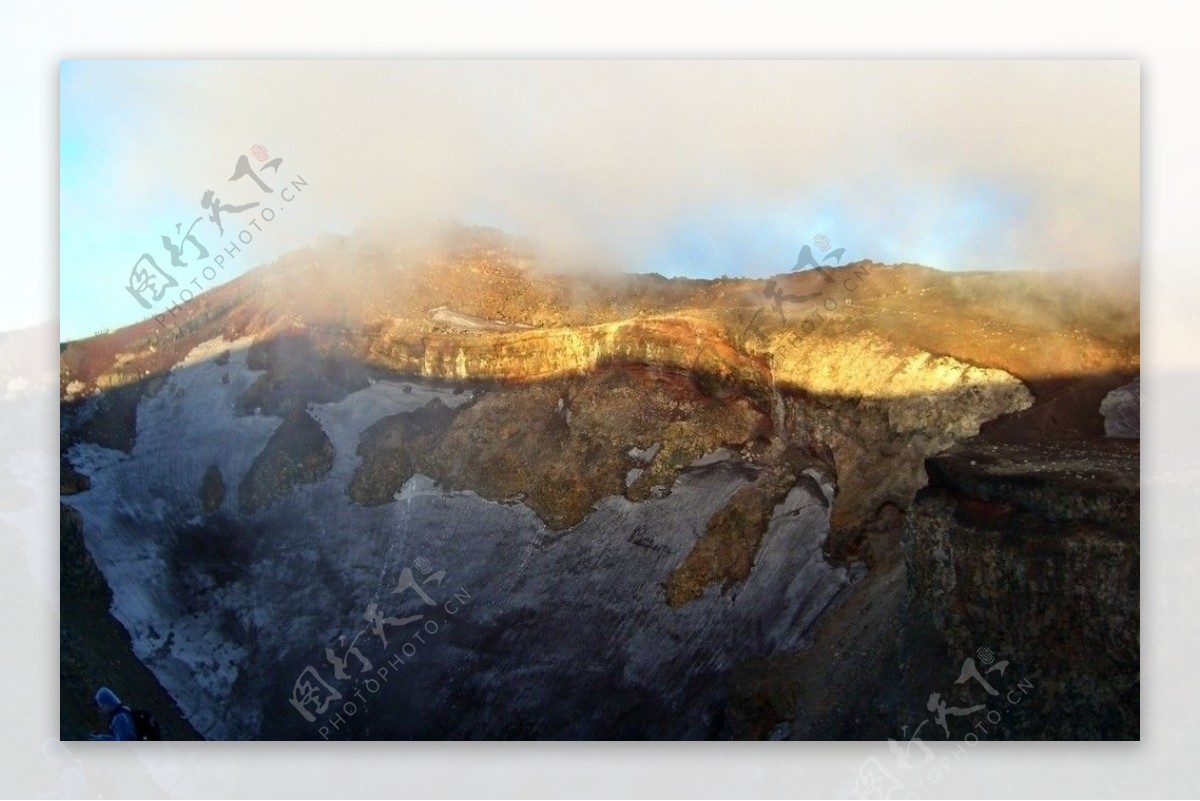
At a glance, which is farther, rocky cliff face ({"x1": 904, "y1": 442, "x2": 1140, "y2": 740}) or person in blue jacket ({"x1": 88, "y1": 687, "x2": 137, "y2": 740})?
person in blue jacket ({"x1": 88, "y1": 687, "x2": 137, "y2": 740})

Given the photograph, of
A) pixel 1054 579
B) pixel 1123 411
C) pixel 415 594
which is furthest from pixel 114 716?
pixel 1123 411

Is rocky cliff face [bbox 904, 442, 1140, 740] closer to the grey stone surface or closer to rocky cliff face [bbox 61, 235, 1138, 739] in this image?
rocky cliff face [bbox 61, 235, 1138, 739]

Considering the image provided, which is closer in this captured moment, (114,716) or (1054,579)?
(1054,579)

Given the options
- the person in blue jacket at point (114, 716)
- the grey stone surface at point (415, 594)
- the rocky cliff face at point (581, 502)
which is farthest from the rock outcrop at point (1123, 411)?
the person in blue jacket at point (114, 716)

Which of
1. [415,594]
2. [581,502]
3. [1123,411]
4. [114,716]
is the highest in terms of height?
[1123,411]

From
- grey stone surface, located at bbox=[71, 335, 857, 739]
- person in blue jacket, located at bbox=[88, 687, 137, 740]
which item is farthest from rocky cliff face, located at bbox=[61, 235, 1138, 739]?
person in blue jacket, located at bbox=[88, 687, 137, 740]

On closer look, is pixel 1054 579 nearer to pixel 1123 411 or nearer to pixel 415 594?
pixel 1123 411

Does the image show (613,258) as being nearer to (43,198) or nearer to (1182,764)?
(43,198)

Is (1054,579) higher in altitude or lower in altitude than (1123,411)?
lower

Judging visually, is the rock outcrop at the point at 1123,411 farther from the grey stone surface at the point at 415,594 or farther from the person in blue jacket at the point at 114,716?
the person in blue jacket at the point at 114,716

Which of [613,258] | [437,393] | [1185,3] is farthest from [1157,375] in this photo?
[437,393]
